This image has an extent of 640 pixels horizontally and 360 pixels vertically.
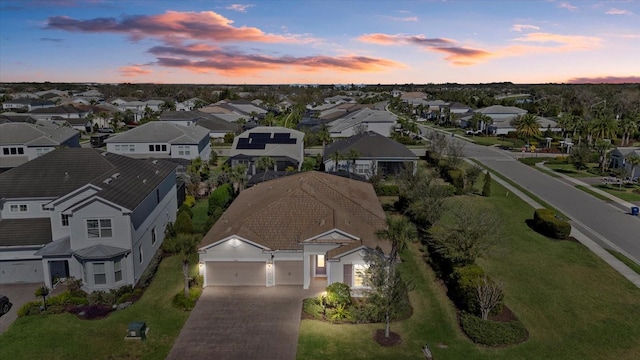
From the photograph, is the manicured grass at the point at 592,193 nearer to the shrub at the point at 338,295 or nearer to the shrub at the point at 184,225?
the shrub at the point at 338,295

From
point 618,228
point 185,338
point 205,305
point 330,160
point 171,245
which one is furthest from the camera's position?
point 330,160

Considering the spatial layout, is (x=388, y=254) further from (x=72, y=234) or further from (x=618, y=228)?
(x=618, y=228)

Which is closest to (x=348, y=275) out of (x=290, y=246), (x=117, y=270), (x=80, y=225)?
(x=290, y=246)

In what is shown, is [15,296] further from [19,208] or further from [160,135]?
[160,135]

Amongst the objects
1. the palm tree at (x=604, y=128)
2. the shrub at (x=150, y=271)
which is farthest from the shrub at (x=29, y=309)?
the palm tree at (x=604, y=128)

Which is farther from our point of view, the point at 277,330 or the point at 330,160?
the point at 330,160

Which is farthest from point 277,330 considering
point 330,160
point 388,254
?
point 330,160

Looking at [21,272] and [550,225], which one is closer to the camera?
[21,272]
